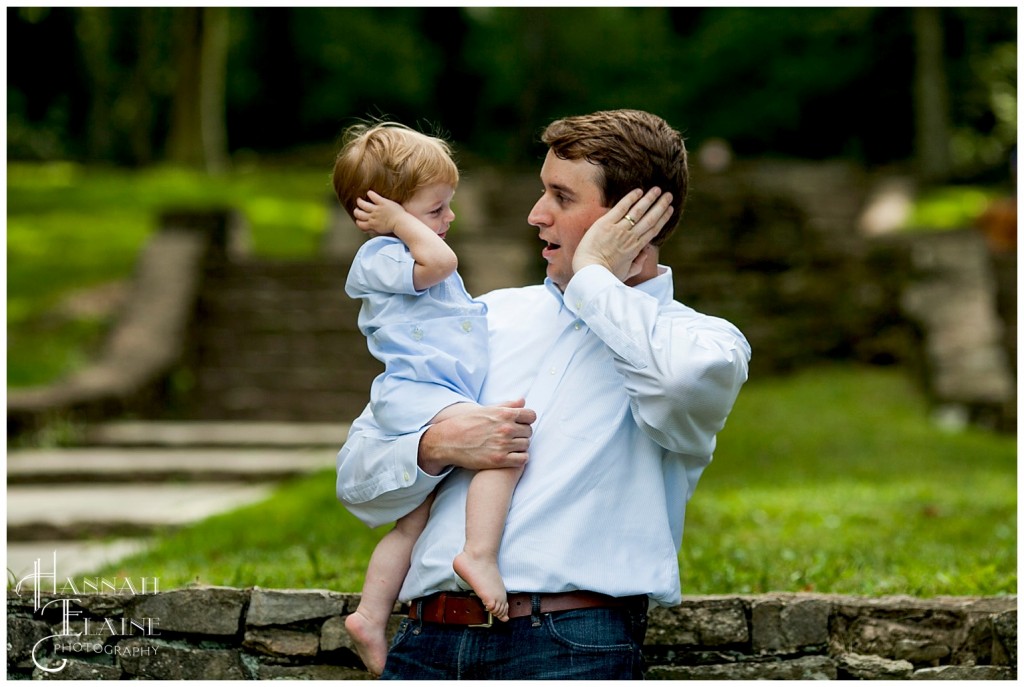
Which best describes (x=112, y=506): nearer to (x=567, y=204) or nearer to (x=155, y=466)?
(x=155, y=466)

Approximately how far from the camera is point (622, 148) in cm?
272

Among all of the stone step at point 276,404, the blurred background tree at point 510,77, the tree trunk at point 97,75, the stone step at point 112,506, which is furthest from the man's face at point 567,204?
the tree trunk at point 97,75

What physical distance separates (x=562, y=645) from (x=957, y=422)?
877cm

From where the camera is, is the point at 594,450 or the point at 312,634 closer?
the point at 594,450

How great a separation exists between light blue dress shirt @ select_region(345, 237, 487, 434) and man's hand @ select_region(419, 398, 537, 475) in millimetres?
72

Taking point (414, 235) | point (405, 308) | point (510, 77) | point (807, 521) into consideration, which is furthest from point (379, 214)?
point (510, 77)

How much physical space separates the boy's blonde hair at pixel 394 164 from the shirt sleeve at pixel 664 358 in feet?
1.69

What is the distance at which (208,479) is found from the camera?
8383mm

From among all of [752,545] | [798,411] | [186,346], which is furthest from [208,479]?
[798,411]

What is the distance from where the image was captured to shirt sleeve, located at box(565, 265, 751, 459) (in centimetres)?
252

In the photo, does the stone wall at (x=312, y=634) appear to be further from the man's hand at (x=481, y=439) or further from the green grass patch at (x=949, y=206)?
the green grass patch at (x=949, y=206)

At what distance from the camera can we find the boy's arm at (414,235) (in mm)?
2838

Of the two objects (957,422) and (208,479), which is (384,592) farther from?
(957,422)

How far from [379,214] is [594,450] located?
0.78 m
